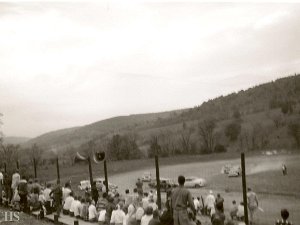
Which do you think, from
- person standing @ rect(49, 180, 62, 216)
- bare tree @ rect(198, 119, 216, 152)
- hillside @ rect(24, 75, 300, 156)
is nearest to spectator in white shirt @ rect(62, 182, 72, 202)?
person standing @ rect(49, 180, 62, 216)

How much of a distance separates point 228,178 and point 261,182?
4304mm

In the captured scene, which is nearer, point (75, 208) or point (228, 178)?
point (75, 208)

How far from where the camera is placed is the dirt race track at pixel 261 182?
30828 millimetres

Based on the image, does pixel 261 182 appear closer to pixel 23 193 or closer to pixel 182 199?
pixel 23 193

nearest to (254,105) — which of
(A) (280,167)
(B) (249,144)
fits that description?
(B) (249,144)

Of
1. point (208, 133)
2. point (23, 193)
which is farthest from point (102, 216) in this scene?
point (208, 133)

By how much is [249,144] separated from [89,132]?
114m

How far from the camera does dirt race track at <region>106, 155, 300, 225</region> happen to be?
3083 cm

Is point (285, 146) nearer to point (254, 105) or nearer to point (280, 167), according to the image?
point (280, 167)

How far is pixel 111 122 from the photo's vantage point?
19588cm

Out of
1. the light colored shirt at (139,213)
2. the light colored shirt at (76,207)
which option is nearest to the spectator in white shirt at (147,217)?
the light colored shirt at (139,213)

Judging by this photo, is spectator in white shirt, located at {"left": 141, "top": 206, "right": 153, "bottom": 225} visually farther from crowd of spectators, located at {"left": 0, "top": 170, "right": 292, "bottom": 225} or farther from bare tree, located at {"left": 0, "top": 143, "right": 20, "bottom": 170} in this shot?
bare tree, located at {"left": 0, "top": 143, "right": 20, "bottom": 170}

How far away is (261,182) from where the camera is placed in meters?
44.1

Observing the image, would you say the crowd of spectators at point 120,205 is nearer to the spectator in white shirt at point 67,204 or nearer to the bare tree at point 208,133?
the spectator in white shirt at point 67,204
